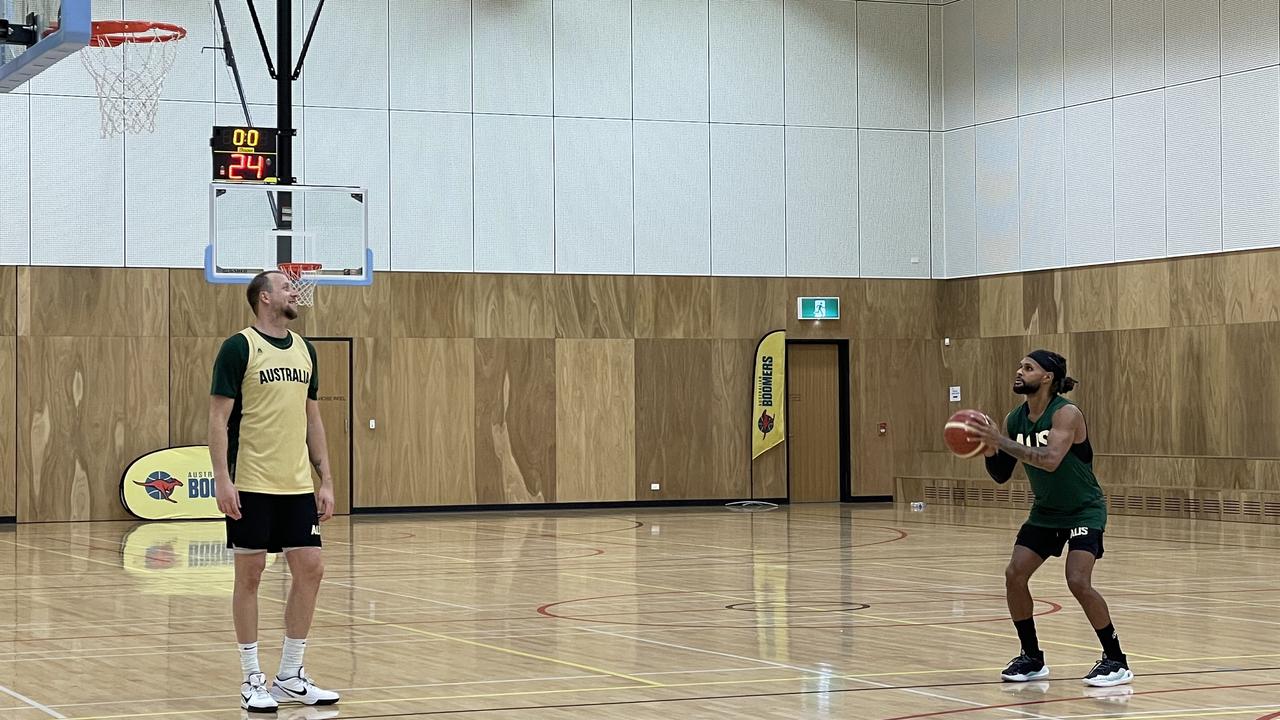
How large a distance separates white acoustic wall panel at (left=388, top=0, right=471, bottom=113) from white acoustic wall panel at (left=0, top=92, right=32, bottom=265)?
5503 mm

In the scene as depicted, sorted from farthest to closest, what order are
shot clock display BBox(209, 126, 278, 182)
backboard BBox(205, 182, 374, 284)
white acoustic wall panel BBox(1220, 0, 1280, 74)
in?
1. white acoustic wall panel BBox(1220, 0, 1280, 74)
2. backboard BBox(205, 182, 374, 284)
3. shot clock display BBox(209, 126, 278, 182)

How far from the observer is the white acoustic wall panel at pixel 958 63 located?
29469 millimetres

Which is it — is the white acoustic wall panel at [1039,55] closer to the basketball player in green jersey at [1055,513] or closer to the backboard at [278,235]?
the backboard at [278,235]

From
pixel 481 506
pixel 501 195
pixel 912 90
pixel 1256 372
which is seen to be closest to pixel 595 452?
pixel 481 506

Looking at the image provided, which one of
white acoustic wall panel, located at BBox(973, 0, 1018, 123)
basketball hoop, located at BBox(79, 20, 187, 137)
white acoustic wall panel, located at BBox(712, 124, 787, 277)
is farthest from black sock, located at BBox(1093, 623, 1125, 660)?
white acoustic wall panel, located at BBox(973, 0, 1018, 123)

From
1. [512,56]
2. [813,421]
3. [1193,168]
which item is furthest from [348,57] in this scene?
[1193,168]

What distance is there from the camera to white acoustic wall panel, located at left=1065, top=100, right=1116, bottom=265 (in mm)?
26656

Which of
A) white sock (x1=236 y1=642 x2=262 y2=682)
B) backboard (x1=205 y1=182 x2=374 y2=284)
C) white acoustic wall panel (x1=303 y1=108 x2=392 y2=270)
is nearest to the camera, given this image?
white sock (x1=236 y1=642 x2=262 y2=682)

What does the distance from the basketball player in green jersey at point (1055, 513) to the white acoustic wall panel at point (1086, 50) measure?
1893 cm

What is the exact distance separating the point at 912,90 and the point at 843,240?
2.99 metres

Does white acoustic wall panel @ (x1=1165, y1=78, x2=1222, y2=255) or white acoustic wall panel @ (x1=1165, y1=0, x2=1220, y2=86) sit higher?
white acoustic wall panel @ (x1=1165, y1=0, x2=1220, y2=86)

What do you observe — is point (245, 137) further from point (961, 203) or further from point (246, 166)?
point (961, 203)

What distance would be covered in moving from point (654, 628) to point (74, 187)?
16501 mm

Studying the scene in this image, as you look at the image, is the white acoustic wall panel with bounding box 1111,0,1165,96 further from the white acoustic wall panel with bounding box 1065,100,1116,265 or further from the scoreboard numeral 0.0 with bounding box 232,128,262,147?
the scoreboard numeral 0.0 with bounding box 232,128,262,147
